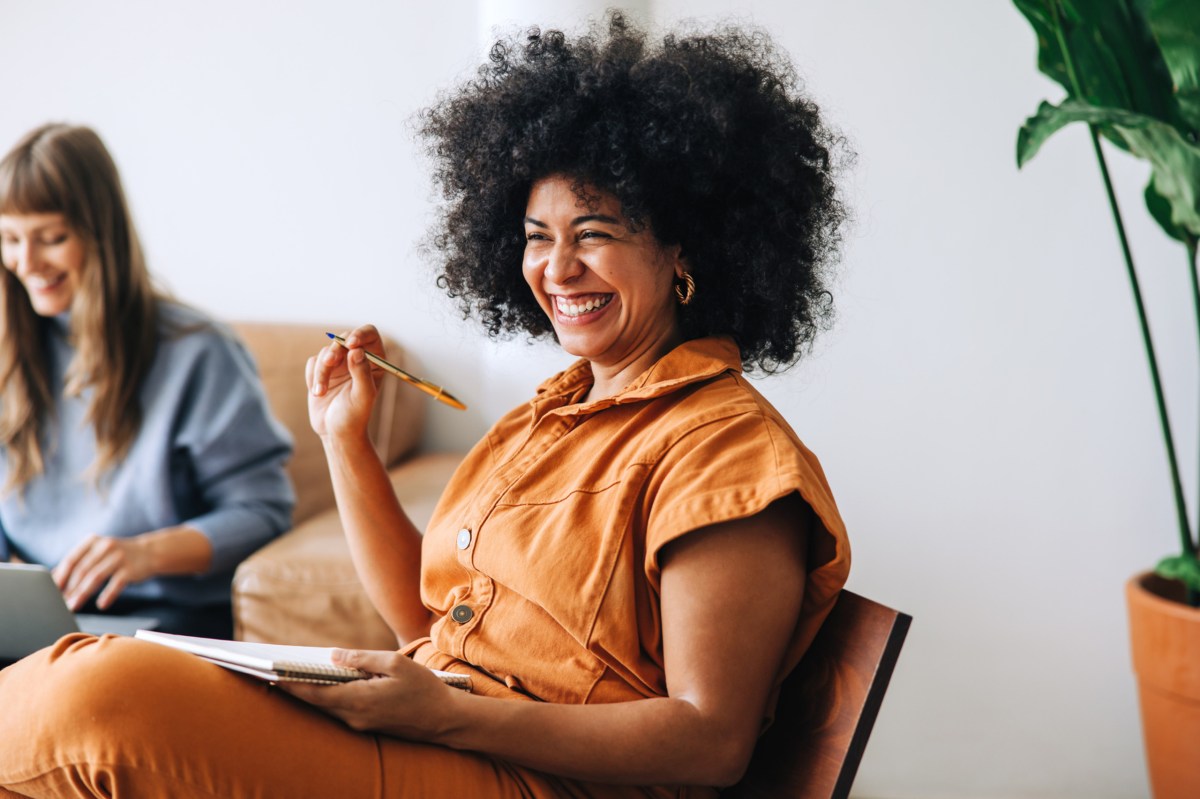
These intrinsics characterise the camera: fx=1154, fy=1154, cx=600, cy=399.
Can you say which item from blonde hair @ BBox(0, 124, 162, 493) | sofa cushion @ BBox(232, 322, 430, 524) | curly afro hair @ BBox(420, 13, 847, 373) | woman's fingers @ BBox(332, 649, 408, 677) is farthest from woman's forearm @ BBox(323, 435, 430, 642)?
sofa cushion @ BBox(232, 322, 430, 524)

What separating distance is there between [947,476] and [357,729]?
1.58 metres

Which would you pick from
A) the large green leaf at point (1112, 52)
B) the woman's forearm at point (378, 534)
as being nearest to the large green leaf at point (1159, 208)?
the large green leaf at point (1112, 52)

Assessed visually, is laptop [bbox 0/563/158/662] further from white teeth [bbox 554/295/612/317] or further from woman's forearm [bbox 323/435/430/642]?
white teeth [bbox 554/295/612/317]

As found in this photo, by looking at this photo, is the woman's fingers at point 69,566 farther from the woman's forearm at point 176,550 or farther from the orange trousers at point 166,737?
the orange trousers at point 166,737

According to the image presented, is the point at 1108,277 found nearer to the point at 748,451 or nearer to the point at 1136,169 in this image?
the point at 1136,169

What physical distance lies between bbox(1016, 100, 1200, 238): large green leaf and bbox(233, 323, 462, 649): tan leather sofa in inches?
49.8

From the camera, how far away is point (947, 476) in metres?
2.32

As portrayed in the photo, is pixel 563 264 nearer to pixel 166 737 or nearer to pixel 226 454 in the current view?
pixel 166 737

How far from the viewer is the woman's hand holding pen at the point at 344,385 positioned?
1.48 meters

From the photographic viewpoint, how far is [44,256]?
6.94ft

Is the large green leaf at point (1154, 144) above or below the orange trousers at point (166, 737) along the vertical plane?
above

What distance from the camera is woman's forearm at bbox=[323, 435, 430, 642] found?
150 centimetres

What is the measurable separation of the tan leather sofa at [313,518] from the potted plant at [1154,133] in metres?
1.31

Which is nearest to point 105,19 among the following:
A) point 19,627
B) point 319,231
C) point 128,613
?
point 319,231
